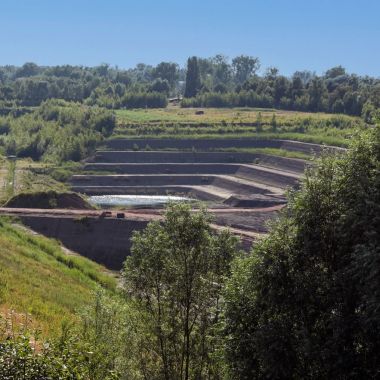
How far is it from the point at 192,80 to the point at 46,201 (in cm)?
10963

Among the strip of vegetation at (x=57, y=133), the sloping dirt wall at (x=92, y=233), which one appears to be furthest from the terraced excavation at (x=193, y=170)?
the sloping dirt wall at (x=92, y=233)

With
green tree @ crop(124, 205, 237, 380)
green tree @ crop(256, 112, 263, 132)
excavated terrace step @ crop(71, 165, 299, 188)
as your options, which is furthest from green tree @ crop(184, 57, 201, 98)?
green tree @ crop(124, 205, 237, 380)

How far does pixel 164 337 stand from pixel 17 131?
111669 mm

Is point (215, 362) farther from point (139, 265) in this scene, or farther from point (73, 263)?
point (73, 263)

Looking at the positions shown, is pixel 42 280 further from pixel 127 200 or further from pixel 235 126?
pixel 235 126

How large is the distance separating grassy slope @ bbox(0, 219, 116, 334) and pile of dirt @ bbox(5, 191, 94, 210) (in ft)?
42.8

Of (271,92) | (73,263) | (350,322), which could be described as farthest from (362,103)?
(350,322)

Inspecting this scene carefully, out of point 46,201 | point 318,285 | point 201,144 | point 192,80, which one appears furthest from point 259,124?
point 318,285

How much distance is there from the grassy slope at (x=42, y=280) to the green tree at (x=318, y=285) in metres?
5.84

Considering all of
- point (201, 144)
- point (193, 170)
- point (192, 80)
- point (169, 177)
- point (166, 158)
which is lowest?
point (169, 177)

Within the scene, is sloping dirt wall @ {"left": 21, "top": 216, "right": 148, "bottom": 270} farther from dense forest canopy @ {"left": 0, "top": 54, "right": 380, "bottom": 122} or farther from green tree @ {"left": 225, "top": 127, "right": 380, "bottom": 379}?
dense forest canopy @ {"left": 0, "top": 54, "right": 380, "bottom": 122}

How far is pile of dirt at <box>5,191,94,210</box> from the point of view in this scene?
65000 mm

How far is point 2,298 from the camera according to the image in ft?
85.5

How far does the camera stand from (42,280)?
3372 cm
